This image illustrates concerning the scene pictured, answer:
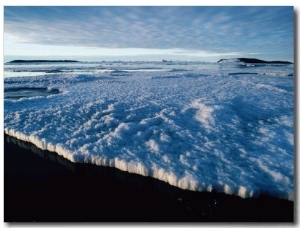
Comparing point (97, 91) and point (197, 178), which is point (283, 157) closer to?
point (197, 178)

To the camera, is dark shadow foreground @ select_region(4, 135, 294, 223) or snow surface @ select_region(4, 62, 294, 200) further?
snow surface @ select_region(4, 62, 294, 200)

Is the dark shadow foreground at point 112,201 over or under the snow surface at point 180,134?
under

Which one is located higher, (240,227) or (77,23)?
(77,23)

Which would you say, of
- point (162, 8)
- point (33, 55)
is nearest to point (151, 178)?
point (162, 8)

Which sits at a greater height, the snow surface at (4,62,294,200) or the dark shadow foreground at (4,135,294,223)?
the snow surface at (4,62,294,200)
